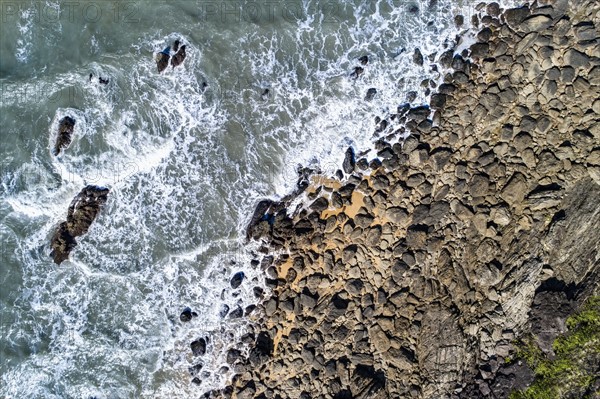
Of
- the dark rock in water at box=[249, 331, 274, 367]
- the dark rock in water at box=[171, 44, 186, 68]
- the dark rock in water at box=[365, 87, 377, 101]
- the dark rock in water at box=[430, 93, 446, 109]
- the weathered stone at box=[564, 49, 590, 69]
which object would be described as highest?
the weathered stone at box=[564, 49, 590, 69]

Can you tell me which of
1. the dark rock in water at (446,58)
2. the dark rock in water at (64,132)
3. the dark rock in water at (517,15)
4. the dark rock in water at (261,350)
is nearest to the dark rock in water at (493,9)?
the dark rock in water at (517,15)

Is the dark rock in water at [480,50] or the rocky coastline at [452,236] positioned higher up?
the dark rock in water at [480,50]

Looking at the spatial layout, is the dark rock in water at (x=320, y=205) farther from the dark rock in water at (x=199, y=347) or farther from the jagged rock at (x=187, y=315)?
the dark rock in water at (x=199, y=347)

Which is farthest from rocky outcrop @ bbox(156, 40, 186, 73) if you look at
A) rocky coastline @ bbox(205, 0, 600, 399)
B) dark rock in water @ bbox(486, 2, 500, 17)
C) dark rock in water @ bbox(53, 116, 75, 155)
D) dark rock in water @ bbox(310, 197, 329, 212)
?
dark rock in water @ bbox(486, 2, 500, 17)

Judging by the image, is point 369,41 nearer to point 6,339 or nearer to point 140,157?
point 140,157

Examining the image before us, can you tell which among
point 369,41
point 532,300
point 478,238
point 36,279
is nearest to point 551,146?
point 478,238

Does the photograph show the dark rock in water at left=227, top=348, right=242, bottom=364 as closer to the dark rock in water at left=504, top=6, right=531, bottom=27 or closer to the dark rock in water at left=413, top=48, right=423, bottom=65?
the dark rock in water at left=413, top=48, right=423, bottom=65
